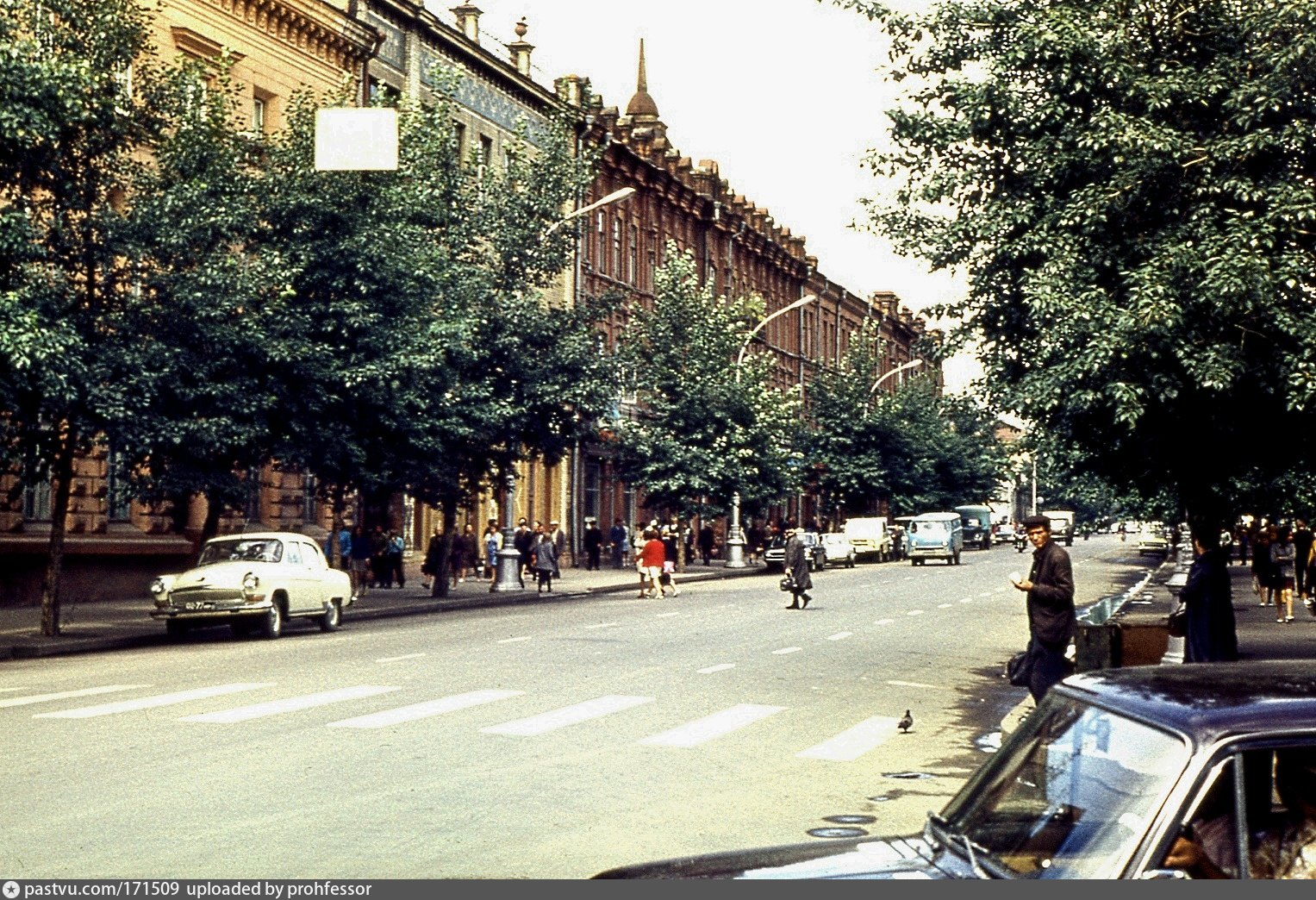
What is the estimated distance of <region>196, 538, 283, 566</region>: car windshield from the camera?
2820 centimetres

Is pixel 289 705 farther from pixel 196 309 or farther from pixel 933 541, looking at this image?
pixel 933 541

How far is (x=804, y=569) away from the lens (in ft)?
120

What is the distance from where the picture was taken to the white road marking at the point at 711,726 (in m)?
14.2

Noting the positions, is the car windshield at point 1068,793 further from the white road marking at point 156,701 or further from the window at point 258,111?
the window at point 258,111

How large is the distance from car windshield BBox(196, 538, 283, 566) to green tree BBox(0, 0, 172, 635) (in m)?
2.45

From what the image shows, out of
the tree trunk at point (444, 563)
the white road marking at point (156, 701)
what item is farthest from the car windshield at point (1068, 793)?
the tree trunk at point (444, 563)

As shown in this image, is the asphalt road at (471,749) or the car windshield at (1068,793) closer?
the car windshield at (1068,793)

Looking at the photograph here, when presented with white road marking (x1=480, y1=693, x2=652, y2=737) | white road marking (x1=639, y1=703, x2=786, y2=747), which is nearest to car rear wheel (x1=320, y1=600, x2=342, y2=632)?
white road marking (x1=480, y1=693, x2=652, y2=737)

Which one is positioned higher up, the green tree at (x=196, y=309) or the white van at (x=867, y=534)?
the green tree at (x=196, y=309)

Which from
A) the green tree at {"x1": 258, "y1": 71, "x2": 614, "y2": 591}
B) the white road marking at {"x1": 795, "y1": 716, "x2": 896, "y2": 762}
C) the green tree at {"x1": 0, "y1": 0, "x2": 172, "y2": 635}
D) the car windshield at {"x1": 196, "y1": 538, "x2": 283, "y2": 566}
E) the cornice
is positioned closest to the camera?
the white road marking at {"x1": 795, "y1": 716, "x2": 896, "y2": 762}

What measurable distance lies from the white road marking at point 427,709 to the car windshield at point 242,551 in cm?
1118

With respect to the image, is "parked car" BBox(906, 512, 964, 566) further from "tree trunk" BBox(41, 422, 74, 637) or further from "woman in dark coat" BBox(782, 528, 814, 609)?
"tree trunk" BBox(41, 422, 74, 637)

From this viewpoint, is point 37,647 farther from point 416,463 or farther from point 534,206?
point 534,206

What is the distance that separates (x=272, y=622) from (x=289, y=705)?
1166cm
